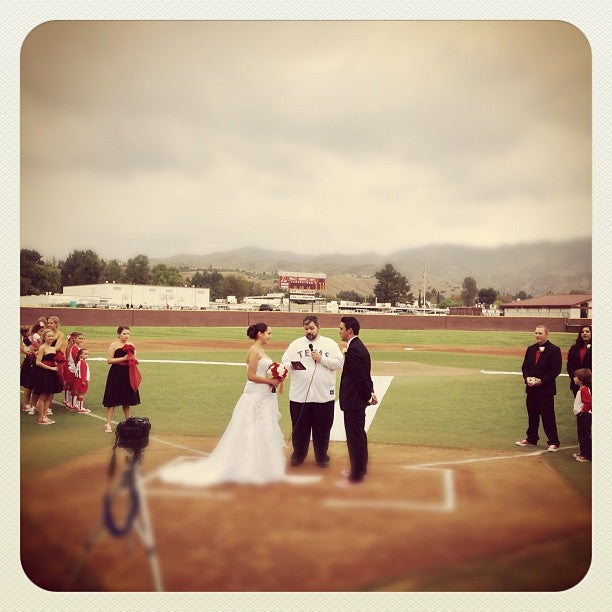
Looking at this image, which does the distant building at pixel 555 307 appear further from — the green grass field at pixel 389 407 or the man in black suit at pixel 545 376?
the man in black suit at pixel 545 376

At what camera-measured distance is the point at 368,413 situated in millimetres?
9469

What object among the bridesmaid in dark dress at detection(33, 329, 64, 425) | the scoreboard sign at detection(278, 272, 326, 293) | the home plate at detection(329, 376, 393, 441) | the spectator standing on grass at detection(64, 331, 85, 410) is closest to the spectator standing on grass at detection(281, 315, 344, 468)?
the home plate at detection(329, 376, 393, 441)

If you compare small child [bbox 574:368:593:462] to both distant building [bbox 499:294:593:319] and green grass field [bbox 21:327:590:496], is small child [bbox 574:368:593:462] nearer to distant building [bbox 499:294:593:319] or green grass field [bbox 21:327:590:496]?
green grass field [bbox 21:327:590:496]

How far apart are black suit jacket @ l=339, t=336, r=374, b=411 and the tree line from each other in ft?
13.9

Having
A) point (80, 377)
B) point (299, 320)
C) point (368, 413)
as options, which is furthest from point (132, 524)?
point (299, 320)

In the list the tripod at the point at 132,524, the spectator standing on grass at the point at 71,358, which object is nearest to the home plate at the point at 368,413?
the tripod at the point at 132,524

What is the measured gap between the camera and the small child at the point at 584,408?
621 centimetres

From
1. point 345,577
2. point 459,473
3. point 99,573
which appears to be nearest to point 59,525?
point 99,573

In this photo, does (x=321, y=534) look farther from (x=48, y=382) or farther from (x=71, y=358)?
(x=71, y=358)

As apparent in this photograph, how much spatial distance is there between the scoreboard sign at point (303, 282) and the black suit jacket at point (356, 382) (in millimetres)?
27616

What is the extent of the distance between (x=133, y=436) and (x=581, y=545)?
439 centimetres

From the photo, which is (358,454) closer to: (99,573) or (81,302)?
(99,573)

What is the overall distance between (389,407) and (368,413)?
842mm

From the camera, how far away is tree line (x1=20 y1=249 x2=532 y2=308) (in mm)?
11413
